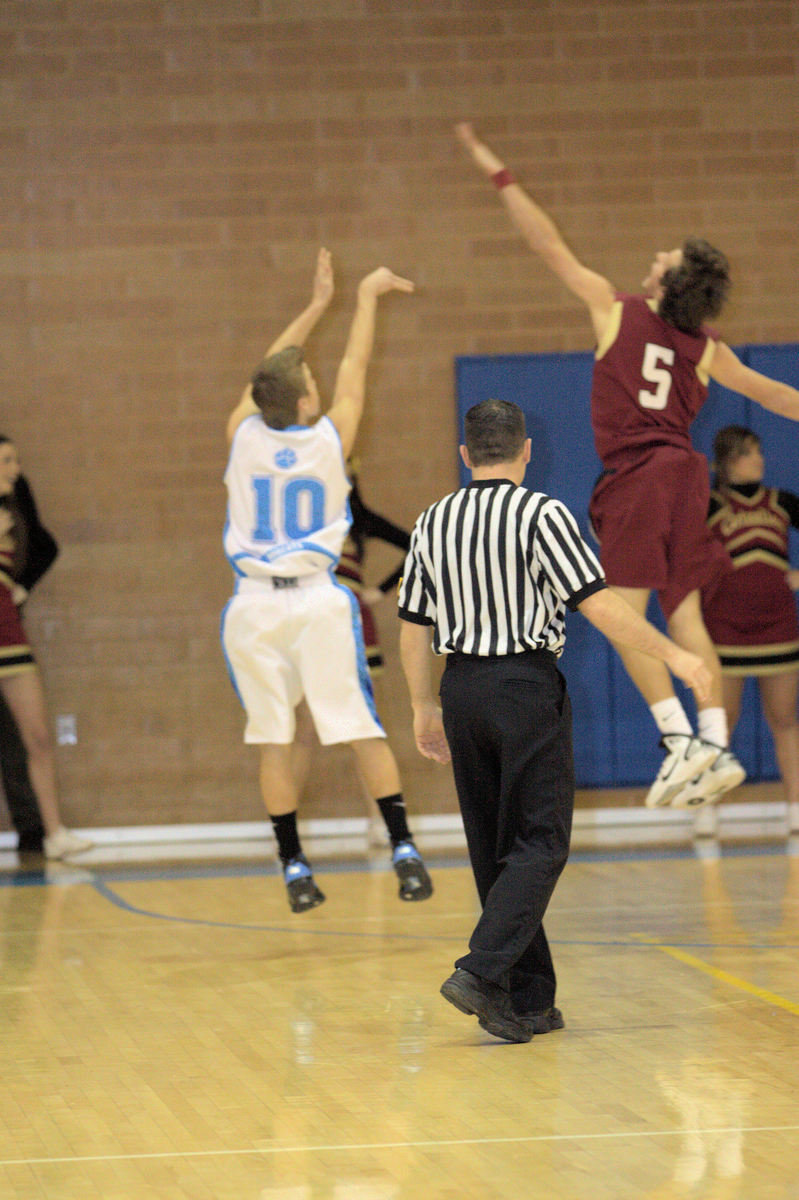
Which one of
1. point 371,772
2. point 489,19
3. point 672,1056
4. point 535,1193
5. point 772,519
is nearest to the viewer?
point 535,1193

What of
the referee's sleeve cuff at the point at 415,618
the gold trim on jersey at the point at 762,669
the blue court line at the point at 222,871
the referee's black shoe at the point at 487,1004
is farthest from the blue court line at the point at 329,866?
the referee's sleeve cuff at the point at 415,618

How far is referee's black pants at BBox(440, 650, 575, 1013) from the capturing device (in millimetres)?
3939

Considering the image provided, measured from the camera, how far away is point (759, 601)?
26.8ft

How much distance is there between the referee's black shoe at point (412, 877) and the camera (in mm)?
5355

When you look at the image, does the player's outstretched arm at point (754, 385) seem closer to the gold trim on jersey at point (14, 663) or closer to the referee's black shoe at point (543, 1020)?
the referee's black shoe at point (543, 1020)

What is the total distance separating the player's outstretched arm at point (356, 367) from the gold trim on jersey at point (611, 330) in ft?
2.74

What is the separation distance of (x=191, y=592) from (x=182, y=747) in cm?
88

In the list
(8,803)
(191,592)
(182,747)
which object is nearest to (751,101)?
(191,592)

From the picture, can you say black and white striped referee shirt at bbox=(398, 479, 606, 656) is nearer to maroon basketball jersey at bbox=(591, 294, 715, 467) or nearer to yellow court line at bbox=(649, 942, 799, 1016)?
yellow court line at bbox=(649, 942, 799, 1016)

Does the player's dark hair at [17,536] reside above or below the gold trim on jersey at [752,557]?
above

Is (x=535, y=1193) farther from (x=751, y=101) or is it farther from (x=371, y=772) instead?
(x=751, y=101)

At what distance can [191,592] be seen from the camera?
8.73m

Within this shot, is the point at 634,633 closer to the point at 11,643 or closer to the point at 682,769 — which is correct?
the point at 682,769

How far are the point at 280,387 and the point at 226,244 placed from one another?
3.36m
